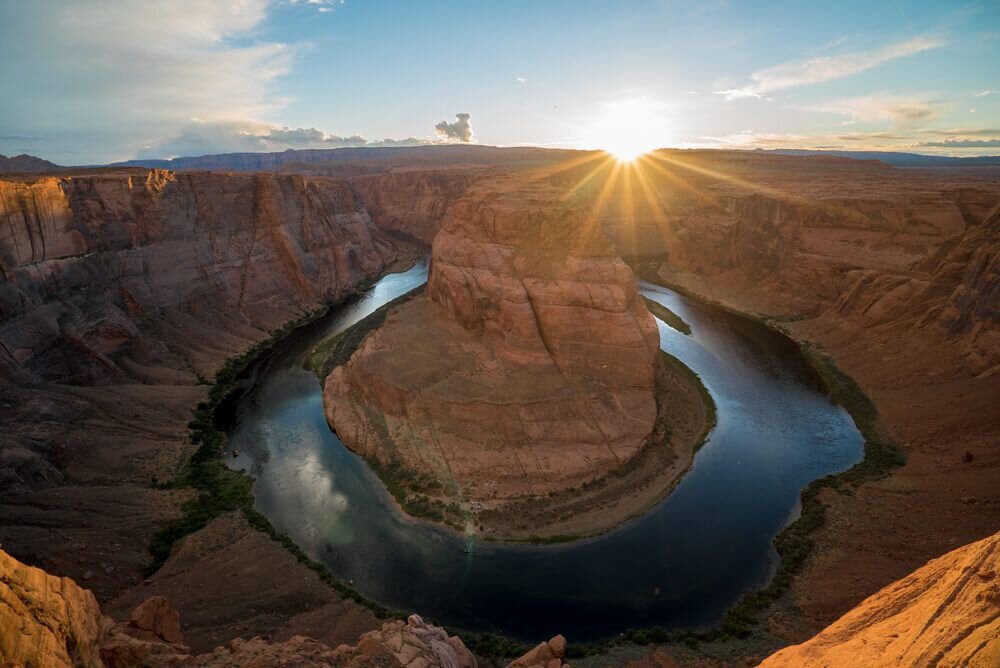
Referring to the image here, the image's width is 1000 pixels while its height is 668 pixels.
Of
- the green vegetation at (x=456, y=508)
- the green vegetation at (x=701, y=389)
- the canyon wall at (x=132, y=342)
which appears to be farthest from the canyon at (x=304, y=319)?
the green vegetation at (x=701, y=389)

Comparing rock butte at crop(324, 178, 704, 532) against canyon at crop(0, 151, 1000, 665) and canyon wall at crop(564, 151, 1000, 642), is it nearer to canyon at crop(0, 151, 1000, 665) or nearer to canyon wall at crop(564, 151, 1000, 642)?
canyon at crop(0, 151, 1000, 665)

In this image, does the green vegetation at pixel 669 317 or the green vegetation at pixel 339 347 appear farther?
the green vegetation at pixel 669 317

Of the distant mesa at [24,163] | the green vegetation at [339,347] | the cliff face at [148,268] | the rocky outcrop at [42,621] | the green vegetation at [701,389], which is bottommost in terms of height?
the green vegetation at [701,389]

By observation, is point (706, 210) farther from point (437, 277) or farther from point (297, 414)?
point (297, 414)

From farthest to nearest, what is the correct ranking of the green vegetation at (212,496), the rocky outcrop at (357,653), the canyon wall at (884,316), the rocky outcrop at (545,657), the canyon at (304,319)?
the canyon wall at (884,316) < the green vegetation at (212,496) < the canyon at (304,319) < the rocky outcrop at (545,657) < the rocky outcrop at (357,653)

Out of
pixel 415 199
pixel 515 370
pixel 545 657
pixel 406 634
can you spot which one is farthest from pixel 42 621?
pixel 415 199

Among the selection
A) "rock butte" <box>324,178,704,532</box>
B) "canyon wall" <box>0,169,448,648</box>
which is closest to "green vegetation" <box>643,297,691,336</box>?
"rock butte" <box>324,178,704,532</box>

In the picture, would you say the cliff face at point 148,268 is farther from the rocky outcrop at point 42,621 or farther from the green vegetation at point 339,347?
the rocky outcrop at point 42,621
